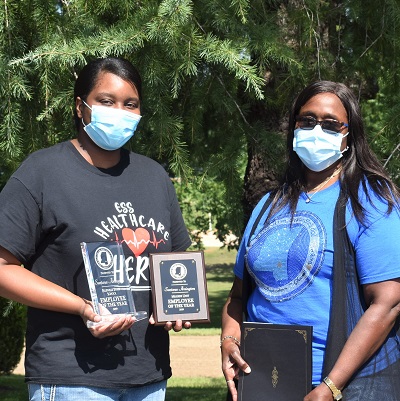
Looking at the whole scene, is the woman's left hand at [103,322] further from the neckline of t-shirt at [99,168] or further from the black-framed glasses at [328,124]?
the black-framed glasses at [328,124]

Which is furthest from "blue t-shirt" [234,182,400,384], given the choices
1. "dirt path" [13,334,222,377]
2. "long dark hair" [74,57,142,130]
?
"dirt path" [13,334,222,377]

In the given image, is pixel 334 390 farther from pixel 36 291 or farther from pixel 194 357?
pixel 194 357

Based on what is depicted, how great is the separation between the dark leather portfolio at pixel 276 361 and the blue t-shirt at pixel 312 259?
6 cm

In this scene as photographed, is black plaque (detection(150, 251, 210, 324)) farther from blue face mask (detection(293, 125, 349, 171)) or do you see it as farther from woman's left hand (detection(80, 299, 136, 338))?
blue face mask (detection(293, 125, 349, 171))

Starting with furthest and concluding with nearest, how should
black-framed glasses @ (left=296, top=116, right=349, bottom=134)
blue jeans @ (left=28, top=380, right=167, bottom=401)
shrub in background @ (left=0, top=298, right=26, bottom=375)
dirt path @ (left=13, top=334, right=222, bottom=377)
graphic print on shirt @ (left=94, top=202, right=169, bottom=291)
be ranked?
dirt path @ (left=13, top=334, right=222, bottom=377) < shrub in background @ (left=0, top=298, right=26, bottom=375) < black-framed glasses @ (left=296, top=116, right=349, bottom=134) < graphic print on shirt @ (left=94, top=202, right=169, bottom=291) < blue jeans @ (left=28, top=380, right=167, bottom=401)

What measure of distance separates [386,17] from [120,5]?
1.52 m

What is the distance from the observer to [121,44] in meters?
3.52

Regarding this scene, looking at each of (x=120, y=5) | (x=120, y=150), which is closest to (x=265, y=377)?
(x=120, y=150)

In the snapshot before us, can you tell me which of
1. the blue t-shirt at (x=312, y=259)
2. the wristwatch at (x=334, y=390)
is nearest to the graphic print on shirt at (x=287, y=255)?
the blue t-shirt at (x=312, y=259)

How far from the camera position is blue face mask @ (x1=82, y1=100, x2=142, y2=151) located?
3.00m

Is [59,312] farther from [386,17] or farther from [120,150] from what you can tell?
[386,17]

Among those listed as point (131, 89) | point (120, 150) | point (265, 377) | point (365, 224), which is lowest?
point (265, 377)

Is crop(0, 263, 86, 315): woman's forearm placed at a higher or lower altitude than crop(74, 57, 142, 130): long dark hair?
lower

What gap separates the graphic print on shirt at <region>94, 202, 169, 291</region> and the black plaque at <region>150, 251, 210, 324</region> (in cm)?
5
